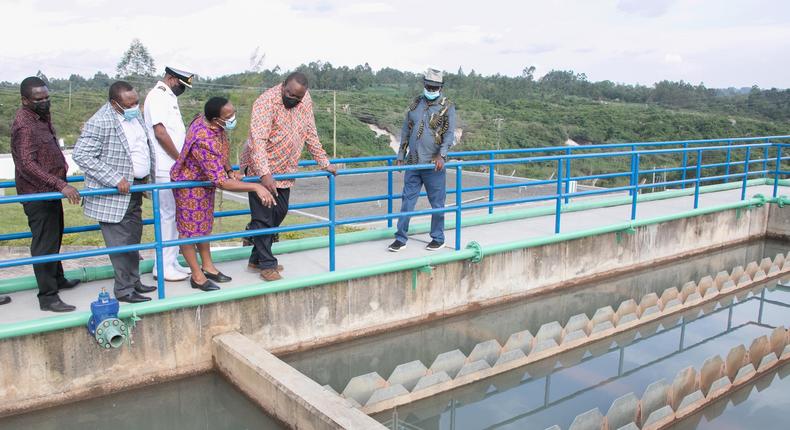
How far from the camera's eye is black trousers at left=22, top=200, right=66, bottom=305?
4355 millimetres

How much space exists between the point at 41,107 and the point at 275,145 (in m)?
1.67

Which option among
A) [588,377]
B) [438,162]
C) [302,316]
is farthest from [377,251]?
[588,377]

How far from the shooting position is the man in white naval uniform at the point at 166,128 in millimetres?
4863

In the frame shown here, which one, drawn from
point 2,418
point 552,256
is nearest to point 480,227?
point 552,256

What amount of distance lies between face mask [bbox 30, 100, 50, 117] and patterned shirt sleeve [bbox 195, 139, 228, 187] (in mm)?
1001

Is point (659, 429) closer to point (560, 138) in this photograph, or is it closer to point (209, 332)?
point (209, 332)

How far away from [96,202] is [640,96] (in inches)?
3455

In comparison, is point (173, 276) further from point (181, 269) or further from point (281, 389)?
point (281, 389)

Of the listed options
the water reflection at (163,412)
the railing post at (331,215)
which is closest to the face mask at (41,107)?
the water reflection at (163,412)

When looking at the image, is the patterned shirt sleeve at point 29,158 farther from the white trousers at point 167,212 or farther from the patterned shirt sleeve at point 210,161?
the patterned shirt sleeve at point 210,161

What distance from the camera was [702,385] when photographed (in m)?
5.02

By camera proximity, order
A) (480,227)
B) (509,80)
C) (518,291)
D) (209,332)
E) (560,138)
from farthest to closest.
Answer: (509,80)
(560,138)
(480,227)
(518,291)
(209,332)

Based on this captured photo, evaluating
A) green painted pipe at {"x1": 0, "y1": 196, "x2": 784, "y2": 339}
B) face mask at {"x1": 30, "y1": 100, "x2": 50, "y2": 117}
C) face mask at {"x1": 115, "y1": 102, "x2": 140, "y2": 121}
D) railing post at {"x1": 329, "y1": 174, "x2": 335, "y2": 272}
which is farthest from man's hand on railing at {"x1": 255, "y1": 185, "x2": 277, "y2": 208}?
face mask at {"x1": 30, "y1": 100, "x2": 50, "y2": 117}

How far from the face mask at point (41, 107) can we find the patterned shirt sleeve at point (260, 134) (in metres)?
1.40
